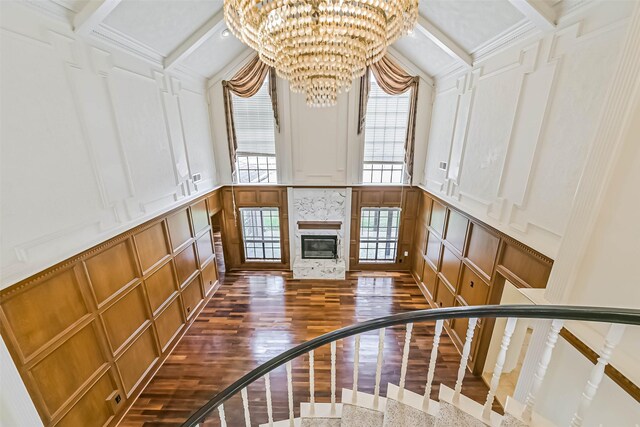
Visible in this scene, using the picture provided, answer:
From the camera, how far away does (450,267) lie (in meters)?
4.81

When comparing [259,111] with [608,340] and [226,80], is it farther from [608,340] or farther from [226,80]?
[608,340]

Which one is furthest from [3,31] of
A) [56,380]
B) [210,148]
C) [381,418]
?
[381,418]

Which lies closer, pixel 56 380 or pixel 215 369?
pixel 56 380

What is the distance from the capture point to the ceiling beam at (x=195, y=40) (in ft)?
12.9

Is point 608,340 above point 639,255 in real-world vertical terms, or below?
below

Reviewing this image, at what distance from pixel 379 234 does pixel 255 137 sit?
13.2 ft

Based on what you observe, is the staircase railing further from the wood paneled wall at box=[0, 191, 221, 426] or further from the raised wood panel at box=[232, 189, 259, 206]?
the raised wood panel at box=[232, 189, 259, 206]

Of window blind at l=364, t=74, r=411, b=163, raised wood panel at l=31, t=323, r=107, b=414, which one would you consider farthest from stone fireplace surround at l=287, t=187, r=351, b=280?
raised wood panel at l=31, t=323, r=107, b=414

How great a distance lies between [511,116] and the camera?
3240 mm

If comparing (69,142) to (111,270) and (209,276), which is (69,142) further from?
(209,276)

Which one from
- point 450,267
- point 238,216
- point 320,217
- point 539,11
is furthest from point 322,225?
point 539,11

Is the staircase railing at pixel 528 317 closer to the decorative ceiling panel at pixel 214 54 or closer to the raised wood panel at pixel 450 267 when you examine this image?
the raised wood panel at pixel 450 267

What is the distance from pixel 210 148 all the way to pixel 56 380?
469 centimetres

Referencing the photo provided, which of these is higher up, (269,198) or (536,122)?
(536,122)
